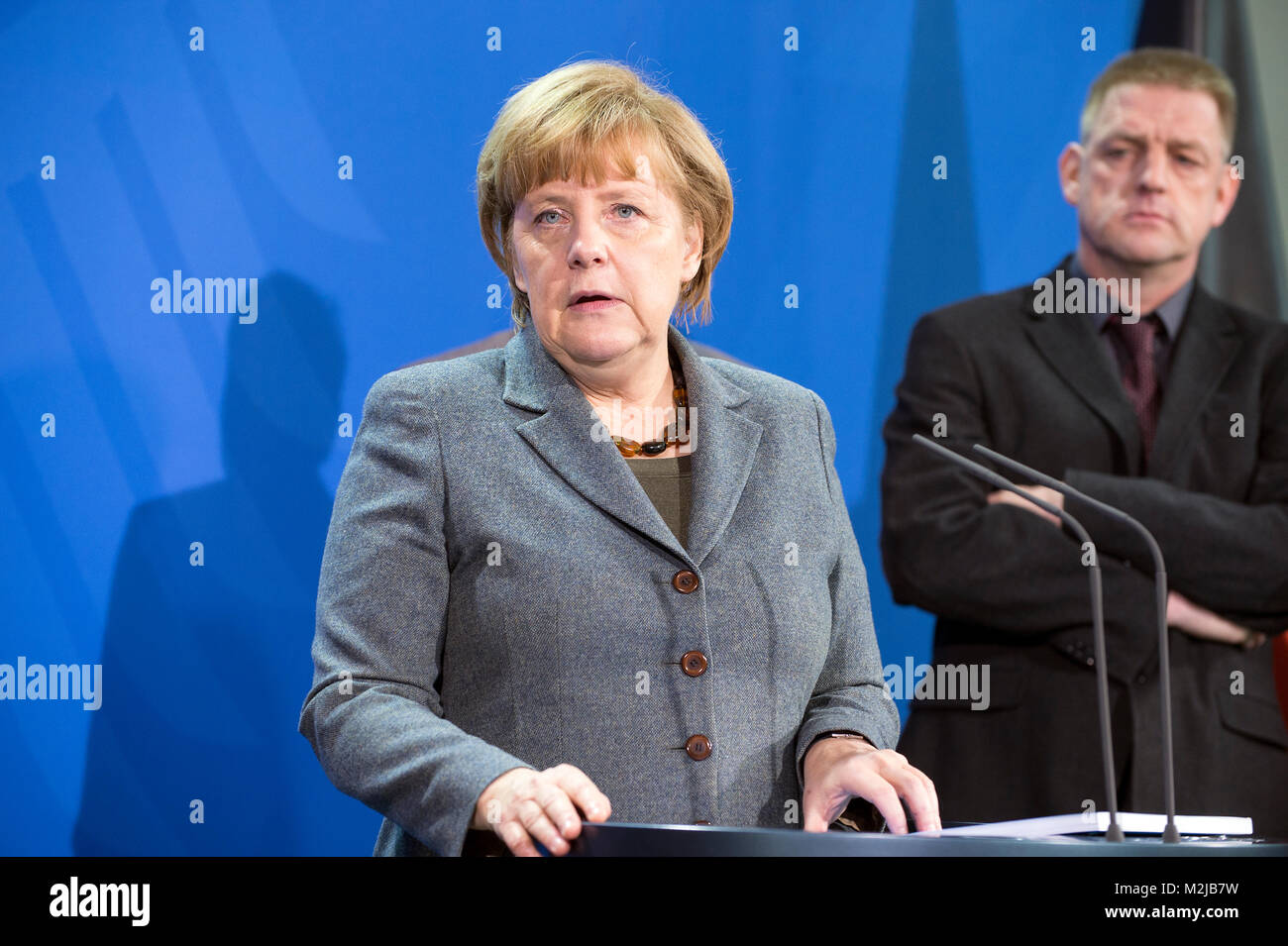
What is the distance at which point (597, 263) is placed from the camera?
1.81 meters

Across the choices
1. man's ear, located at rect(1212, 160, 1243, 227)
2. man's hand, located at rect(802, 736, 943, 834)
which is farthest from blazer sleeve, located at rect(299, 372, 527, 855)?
man's ear, located at rect(1212, 160, 1243, 227)

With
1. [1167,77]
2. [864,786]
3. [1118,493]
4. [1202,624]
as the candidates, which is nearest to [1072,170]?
[1167,77]

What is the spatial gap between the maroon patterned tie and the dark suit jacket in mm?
30

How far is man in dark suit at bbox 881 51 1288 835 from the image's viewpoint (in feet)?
8.70

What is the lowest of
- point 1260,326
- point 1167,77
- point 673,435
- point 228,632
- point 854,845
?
point 854,845

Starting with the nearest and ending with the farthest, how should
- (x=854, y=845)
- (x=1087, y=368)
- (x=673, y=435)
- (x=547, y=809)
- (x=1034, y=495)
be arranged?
(x=854, y=845), (x=547, y=809), (x=673, y=435), (x=1034, y=495), (x=1087, y=368)

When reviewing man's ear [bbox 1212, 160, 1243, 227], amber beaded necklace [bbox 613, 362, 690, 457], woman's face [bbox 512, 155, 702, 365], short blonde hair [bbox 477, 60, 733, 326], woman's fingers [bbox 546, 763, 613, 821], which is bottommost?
woman's fingers [bbox 546, 763, 613, 821]

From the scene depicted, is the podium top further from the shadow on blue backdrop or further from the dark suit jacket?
the shadow on blue backdrop

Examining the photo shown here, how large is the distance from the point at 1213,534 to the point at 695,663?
4.84 ft

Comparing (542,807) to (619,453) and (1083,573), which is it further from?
(1083,573)

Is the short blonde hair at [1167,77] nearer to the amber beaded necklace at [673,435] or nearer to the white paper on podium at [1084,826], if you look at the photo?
the amber beaded necklace at [673,435]

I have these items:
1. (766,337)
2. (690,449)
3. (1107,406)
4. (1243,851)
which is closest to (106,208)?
(766,337)

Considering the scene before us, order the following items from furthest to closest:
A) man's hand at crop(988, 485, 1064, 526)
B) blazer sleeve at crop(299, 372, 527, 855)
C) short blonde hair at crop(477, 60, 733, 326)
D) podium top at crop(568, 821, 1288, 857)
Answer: man's hand at crop(988, 485, 1064, 526) < short blonde hair at crop(477, 60, 733, 326) < blazer sleeve at crop(299, 372, 527, 855) < podium top at crop(568, 821, 1288, 857)

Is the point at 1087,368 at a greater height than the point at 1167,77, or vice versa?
the point at 1167,77
